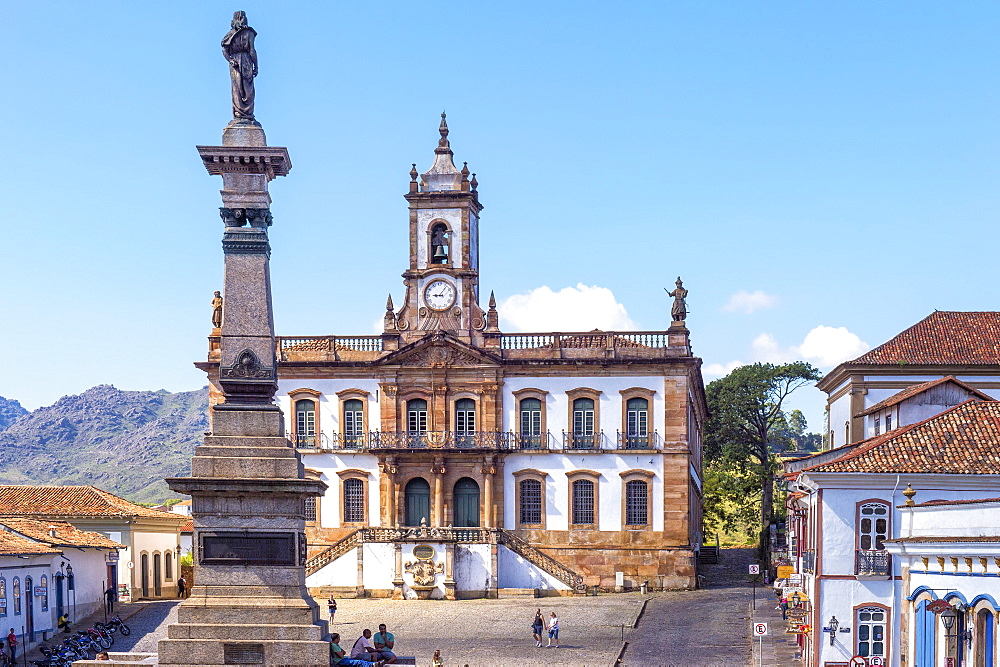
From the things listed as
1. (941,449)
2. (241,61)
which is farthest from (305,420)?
(241,61)

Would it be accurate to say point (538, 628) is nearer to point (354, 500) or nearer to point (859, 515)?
point (859, 515)

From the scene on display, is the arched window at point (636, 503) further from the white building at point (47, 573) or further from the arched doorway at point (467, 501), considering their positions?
the white building at point (47, 573)

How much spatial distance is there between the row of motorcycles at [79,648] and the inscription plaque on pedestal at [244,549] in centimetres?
1243

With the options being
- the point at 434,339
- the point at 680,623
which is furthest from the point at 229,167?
the point at 434,339

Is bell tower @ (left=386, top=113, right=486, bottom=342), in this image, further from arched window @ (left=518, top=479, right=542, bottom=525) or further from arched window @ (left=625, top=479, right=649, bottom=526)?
arched window @ (left=625, top=479, right=649, bottom=526)

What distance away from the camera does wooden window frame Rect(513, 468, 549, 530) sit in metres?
54.8

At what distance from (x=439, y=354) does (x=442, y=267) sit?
3.43 metres

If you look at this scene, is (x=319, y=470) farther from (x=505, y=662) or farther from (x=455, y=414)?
(x=505, y=662)

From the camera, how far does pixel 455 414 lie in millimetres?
55438

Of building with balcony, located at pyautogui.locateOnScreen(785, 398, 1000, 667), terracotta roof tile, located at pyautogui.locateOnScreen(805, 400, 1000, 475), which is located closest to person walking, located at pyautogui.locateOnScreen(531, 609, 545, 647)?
building with balcony, located at pyautogui.locateOnScreen(785, 398, 1000, 667)

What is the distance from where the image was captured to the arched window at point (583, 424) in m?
54.5

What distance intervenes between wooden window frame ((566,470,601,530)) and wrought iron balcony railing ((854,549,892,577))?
23165 millimetres

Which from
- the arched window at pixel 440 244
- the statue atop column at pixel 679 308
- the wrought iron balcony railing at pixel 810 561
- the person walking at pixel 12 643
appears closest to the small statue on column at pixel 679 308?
the statue atop column at pixel 679 308

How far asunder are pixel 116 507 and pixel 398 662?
33.6m
